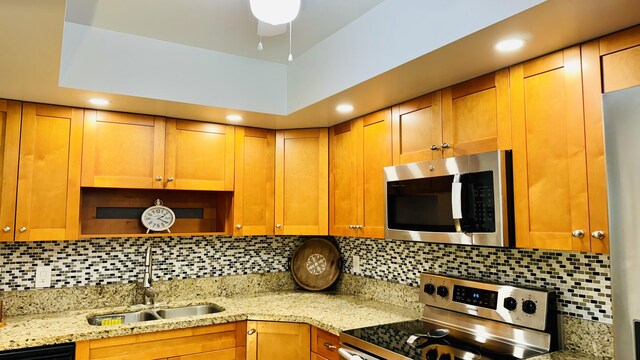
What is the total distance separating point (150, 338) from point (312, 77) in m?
1.80

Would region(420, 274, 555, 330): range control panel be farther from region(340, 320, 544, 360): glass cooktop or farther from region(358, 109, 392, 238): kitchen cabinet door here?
region(358, 109, 392, 238): kitchen cabinet door

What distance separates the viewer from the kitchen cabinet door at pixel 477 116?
1964 mm

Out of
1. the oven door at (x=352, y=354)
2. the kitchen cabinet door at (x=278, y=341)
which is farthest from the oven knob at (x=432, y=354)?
the kitchen cabinet door at (x=278, y=341)

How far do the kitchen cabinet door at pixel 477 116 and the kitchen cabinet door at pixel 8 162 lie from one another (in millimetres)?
2422

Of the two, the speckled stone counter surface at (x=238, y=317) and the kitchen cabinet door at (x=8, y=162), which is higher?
the kitchen cabinet door at (x=8, y=162)

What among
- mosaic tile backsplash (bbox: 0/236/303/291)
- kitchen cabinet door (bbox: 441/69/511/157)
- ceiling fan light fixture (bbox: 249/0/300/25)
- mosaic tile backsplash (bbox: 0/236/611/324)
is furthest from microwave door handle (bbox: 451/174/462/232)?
mosaic tile backsplash (bbox: 0/236/303/291)

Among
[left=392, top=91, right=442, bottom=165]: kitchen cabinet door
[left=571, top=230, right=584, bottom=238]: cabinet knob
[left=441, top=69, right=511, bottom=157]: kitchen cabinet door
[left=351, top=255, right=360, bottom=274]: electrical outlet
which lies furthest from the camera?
[left=351, top=255, right=360, bottom=274]: electrical outlet

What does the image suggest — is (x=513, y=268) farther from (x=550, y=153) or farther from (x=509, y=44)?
(x=509, y=44)

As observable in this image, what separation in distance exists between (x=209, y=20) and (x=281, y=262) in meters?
2.00

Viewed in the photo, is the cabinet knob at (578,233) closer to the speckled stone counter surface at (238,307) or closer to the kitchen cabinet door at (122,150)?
the speckled stone counter surface at (238,307)

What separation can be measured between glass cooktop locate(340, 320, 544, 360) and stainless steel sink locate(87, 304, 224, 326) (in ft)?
3.77

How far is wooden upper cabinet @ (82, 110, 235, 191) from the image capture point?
270 cm

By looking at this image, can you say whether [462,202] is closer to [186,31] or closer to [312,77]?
[312,77]

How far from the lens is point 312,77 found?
8.80ft
